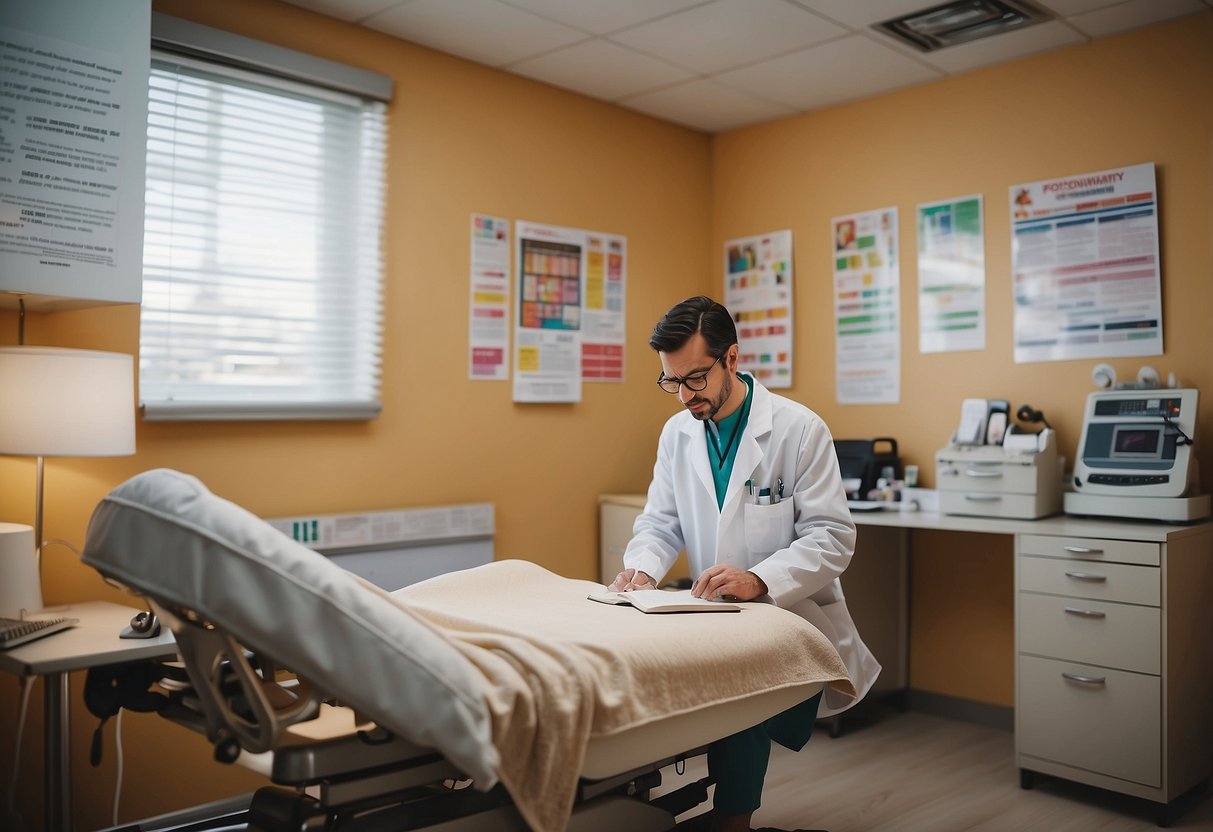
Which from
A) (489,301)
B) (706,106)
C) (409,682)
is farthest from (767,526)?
(706,106)

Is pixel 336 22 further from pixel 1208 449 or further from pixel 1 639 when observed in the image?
pixel 1208 449

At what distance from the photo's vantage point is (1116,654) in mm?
2857

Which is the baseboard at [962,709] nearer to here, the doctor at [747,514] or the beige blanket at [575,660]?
the doctor at [747,514]

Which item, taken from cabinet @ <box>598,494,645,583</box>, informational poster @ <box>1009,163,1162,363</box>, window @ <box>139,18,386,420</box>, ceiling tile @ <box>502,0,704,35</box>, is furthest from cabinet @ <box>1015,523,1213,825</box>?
window @ <box>139,18,386,420</box>

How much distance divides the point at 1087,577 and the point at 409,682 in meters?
2.29

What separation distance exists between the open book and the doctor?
7 centimetres

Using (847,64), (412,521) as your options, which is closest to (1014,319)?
(847,64)

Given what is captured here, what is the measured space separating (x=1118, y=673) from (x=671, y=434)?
152 cm

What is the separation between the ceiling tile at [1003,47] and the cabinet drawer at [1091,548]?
172 centimetres

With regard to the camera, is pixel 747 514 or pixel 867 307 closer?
pixel 747 514

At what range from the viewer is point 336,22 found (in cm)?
326

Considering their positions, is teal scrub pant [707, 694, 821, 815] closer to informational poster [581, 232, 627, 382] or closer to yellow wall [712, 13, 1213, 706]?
yellow wall [712, 13, 1213, 706]

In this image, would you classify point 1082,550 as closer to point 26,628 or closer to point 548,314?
point 548,314

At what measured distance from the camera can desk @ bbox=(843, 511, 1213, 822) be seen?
279cm
